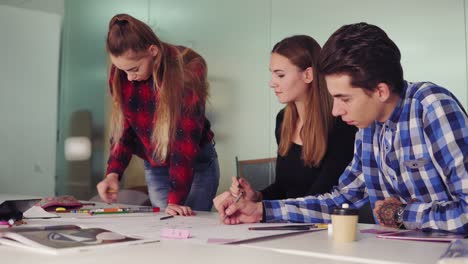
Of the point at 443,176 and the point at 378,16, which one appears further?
the point at 378,16

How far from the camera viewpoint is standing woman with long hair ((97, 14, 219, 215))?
2447mm

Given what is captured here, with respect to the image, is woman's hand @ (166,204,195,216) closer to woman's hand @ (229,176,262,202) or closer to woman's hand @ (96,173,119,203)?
woman's hand @ (229,176,262,202)

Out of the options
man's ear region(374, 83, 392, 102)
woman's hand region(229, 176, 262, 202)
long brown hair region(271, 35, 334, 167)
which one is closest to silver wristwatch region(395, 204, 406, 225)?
man's ear region(374, 83, 392, 102)

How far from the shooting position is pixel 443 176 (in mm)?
1465

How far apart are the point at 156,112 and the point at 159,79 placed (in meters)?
0.15

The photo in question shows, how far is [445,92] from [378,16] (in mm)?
1102

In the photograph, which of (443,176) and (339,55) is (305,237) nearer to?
(443,176)

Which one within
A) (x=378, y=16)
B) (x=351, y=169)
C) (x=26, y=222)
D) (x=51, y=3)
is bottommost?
(x=26, y=222)

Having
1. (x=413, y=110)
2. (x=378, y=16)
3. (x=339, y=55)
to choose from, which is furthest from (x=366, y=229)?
(x=378, y=16)

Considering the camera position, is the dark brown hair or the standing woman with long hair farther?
the standing woman with long hair

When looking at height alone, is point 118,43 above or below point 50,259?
above

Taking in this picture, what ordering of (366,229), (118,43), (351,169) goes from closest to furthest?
(366,229) → (351,169) → (118,43)

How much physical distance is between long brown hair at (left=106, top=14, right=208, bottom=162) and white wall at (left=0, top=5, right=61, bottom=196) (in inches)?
72.2

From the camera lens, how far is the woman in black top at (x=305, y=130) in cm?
220
